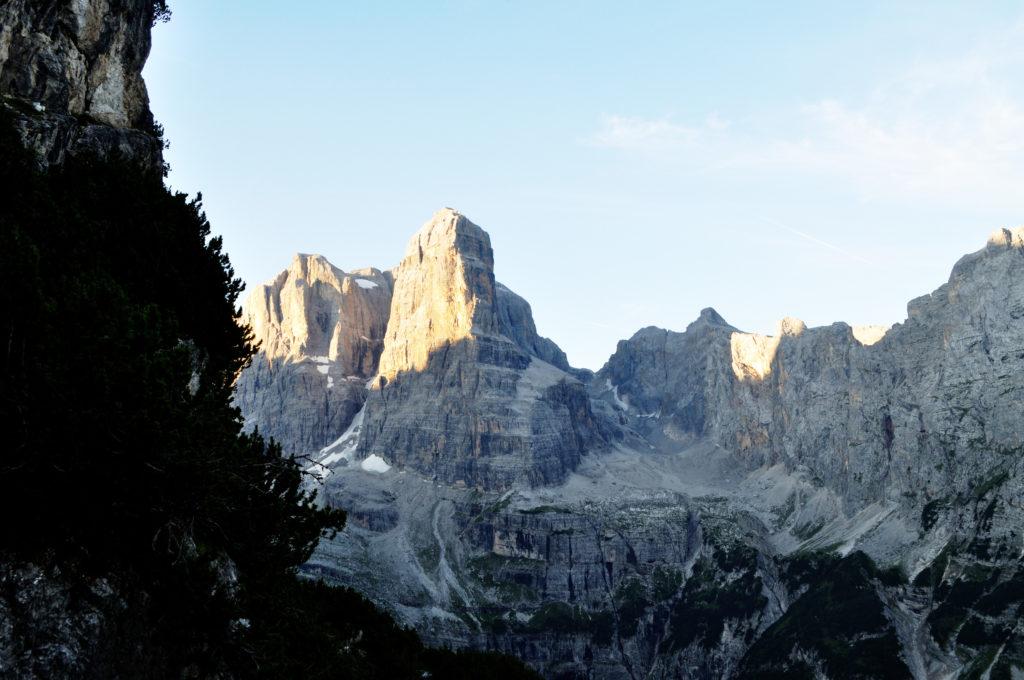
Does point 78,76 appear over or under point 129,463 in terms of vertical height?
over

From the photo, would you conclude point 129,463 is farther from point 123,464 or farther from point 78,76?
point 78,76

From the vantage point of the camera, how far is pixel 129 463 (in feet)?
84.4

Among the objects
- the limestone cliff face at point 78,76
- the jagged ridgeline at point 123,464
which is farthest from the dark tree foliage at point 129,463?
the limestone cliff face at point 78,76

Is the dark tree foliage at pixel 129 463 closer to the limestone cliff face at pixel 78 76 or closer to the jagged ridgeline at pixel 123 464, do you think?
the jagged ridgeline at pixel 123 464

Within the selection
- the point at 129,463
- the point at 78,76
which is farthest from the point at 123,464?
the point at 78,76

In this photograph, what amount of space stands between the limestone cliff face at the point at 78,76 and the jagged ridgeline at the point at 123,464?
1062mm

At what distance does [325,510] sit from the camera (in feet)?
148

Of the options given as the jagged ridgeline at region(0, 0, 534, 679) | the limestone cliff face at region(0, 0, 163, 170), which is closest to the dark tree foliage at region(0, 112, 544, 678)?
the jagged ridgeline at region(0, 0, 534, 679)

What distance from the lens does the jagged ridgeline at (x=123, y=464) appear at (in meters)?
24.3

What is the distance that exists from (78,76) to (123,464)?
153 feet

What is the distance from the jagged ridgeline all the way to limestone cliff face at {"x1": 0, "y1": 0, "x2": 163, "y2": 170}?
1062 millimetres

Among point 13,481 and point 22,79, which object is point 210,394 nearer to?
point 13,481

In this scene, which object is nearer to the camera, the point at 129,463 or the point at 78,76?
the point at 129,463

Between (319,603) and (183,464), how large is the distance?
43331 millimetres
